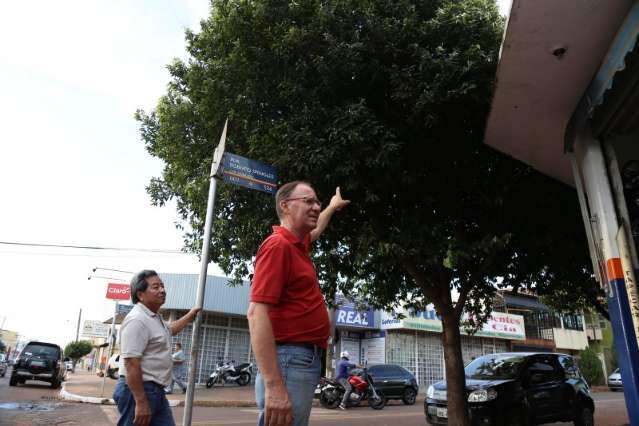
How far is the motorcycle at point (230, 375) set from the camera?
1895 centimetres

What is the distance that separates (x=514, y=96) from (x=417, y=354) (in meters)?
23.1

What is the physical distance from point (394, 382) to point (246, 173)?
43.1 ft

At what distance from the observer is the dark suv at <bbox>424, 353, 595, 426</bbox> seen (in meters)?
7.82

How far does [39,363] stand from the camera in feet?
54.0

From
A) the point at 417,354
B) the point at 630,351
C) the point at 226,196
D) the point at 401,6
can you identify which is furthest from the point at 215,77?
the point at 417,354

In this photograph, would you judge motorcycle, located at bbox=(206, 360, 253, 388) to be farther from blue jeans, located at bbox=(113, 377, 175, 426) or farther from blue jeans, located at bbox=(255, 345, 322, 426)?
blue jeans, located at bbox=(255, 345, 322, 426)

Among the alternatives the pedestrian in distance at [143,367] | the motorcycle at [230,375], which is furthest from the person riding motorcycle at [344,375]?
the pedestrian in distance at [143,367]

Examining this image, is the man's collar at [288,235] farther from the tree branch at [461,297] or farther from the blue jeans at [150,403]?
the tree branch at [461,297]

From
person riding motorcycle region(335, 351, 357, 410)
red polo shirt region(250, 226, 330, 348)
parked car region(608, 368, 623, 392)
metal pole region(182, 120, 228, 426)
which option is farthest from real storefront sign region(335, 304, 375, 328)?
red polo shirt region(250, 226, 330, 348)

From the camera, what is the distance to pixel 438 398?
8.69 metres

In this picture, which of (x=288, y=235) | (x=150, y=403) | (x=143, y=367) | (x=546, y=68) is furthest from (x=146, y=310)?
(x=546, y=68)

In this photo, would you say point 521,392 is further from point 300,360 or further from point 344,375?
point 300,360

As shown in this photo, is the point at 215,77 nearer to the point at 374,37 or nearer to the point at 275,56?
the point at 275,56

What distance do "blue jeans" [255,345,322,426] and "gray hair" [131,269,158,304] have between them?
1681 millimetres
